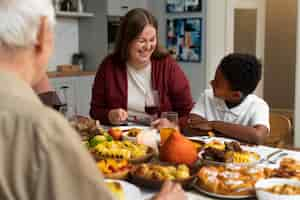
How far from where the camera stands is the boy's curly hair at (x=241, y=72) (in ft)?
5.97

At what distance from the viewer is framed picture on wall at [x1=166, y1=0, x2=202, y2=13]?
4.71 m

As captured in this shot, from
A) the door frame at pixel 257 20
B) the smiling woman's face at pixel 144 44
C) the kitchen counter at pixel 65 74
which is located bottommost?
the kitchen counter at pixel 65 74

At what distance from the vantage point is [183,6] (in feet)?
15.8

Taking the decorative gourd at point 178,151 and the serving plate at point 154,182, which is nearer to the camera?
the serving plate at point 154,182

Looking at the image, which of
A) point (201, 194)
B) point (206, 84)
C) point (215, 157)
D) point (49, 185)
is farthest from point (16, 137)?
point (206, 84)

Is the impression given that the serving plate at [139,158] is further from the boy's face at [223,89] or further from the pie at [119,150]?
the boy's face at [223,89]

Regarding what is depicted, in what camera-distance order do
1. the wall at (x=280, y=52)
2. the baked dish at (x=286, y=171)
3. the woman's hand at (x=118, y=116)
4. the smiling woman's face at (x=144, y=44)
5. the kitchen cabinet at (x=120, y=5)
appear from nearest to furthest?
1. the baked dish at (x=286, y=171)
2. the woman's hand at (x=118, y=116)
3. the smiling woman's face at (x=144, y=44)
4. the kitchen cabinet at (x=120, y=5)
5. the wall at (x=280, y=52)

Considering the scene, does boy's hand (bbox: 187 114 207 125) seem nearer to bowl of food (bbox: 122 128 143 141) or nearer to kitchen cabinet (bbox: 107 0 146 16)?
bowl of food (bbox: 122 128 143 141)

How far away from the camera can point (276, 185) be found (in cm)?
114

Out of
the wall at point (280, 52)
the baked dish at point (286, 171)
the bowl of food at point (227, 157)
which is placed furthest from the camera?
the wall at point (280, 52)

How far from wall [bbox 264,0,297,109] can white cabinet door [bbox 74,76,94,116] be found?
3.35 metres

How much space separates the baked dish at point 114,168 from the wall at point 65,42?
3.47 meters

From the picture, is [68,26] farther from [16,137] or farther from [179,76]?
[16,137]

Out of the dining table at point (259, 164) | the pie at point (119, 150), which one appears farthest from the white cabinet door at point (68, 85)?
the pie at point (119, 150)
